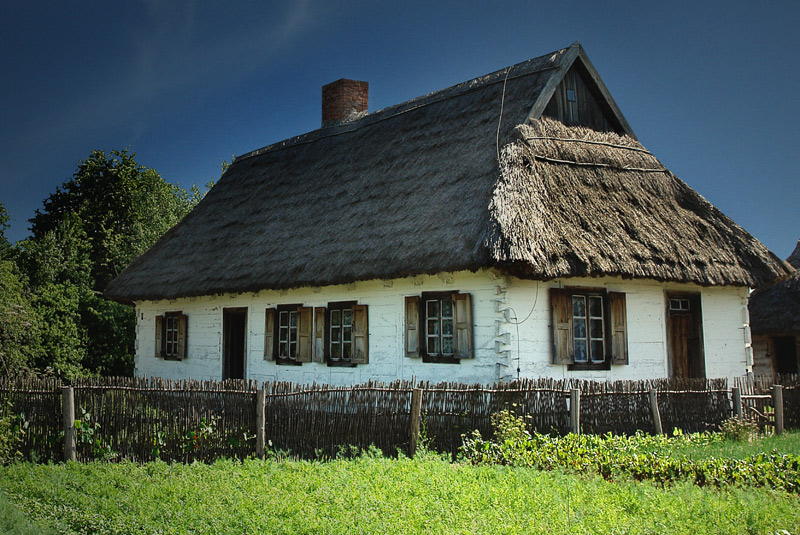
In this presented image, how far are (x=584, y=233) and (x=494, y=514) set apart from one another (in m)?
6.26

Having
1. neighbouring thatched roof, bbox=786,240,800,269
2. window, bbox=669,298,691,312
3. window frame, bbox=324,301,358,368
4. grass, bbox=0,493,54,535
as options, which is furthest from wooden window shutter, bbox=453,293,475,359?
neighbouring thatched roof, bbox=786,240,800,269

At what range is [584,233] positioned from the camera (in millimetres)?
11023

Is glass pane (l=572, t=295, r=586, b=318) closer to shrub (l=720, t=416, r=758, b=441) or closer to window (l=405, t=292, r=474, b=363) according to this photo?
window (l=405, t=292, r=474, b=363)

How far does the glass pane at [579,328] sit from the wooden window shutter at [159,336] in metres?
10.3

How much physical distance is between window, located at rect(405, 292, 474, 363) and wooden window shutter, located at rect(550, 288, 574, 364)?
1272 mm

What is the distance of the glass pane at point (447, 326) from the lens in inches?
436

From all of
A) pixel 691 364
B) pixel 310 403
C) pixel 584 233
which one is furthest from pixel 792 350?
pixel 310 403

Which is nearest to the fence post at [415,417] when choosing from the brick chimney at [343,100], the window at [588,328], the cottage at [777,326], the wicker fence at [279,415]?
the wicker fence at [279,415]

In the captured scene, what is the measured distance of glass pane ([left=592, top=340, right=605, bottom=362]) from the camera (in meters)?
11.4

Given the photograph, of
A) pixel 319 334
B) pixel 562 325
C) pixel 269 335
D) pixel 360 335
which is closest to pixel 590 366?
pixel 562 325

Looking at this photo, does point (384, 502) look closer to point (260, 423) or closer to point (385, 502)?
point (385, 502)

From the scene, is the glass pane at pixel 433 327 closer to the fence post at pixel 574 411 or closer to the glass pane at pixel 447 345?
the glass pane at pixel 447 345

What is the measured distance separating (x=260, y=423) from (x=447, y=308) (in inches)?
143

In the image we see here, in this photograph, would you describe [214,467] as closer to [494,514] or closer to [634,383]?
[494,514]
